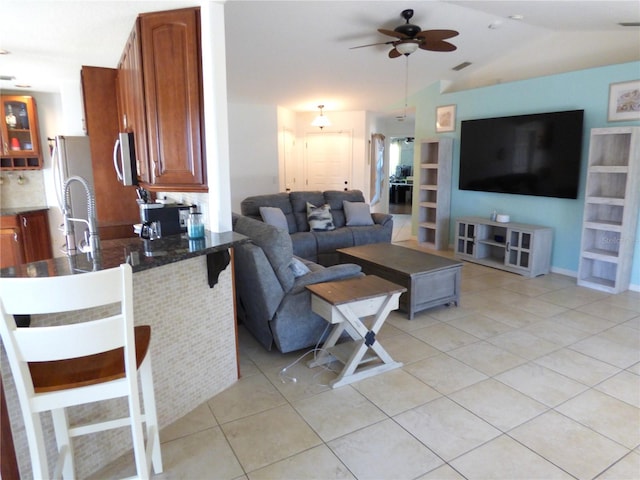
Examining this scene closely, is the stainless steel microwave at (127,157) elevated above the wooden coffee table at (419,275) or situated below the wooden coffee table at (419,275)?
above

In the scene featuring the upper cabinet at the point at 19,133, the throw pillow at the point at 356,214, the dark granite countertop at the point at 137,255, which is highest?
the upper cabinet at the point at 19,133

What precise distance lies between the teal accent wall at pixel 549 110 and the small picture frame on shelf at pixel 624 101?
6 cm

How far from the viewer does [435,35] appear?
3.75 meters

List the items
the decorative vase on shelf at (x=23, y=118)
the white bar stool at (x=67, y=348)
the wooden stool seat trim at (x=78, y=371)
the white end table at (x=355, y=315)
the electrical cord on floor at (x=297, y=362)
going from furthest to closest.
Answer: the decorative vase on shelf at (x=23, y=118), the electrical cord on floor at (x=297, y=362), the white end table at (x=355, y=315), the wooden stool seat trim at (x=78, y=371), the white bar stool at (x=67, y=348)

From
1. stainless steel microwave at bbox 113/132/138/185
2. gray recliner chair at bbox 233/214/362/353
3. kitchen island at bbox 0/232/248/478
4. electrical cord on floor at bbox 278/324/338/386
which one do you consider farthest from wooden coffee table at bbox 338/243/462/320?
stainless steel microwave at bbox 113/132/138/185

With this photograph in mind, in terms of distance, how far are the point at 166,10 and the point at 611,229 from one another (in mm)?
4558

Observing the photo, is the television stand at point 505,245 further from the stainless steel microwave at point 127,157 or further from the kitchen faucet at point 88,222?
the kitchen faucet at point 88,222

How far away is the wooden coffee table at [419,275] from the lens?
364cm

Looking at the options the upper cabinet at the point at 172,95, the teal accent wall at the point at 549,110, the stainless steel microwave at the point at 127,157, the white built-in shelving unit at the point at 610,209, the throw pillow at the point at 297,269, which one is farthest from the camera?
the teal accent wall at the point at 549,110

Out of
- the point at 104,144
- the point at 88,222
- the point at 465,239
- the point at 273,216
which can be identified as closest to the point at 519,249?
the point at 465,239

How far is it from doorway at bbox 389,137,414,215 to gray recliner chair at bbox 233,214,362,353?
913cm

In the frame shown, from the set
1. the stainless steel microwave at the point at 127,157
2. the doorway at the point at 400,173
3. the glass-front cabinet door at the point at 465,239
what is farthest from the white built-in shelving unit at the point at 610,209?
the doorway at the point at 400,173

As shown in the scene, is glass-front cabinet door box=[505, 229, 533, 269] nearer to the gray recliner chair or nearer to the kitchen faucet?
the gray recliner chair

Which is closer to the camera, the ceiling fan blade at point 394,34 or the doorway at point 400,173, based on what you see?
the ceiling fan blade at point 394,34
